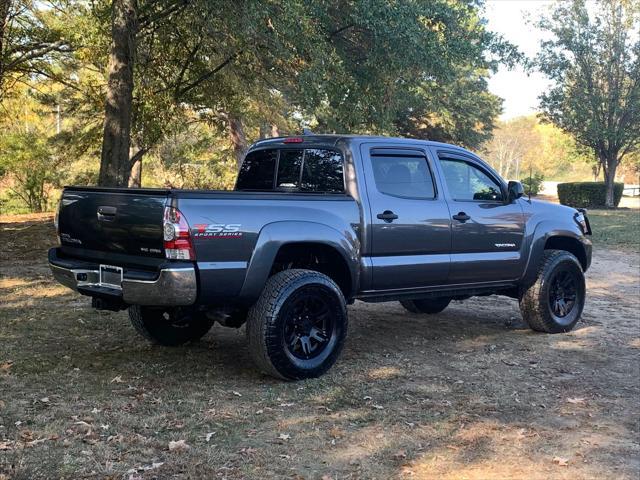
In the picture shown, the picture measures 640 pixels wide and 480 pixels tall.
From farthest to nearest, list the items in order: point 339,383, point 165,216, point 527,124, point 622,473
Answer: point 527,124
point 339,383
point 165,216
point 622,473

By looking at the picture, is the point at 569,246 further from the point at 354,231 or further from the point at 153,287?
the point at 153,287

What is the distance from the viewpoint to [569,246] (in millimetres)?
7477

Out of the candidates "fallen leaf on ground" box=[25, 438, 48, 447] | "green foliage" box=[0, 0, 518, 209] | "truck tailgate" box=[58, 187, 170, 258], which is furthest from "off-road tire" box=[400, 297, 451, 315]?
"fallen leaf on ground" box=[25, 438, 48, 447]

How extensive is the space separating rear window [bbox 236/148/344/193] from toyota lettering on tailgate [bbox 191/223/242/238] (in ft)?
4.15

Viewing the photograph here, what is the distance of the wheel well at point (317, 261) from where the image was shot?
5199 millimetres

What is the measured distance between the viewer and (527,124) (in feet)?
265

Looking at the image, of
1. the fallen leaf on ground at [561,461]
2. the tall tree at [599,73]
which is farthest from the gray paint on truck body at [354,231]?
the tall tree at [599,73]

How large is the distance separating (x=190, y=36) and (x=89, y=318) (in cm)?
801

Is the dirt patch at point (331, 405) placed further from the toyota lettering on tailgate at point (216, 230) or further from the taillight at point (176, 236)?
the toyota lettering on tailgate at point (216, 230)

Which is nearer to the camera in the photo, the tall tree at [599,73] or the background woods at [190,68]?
the background woods at [190,68]

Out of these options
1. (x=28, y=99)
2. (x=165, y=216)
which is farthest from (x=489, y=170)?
(x=28, y=99)

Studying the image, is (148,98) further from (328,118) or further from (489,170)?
(489,170)

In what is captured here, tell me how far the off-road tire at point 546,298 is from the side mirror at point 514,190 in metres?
0.82

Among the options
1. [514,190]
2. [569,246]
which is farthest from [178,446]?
[569,246]
